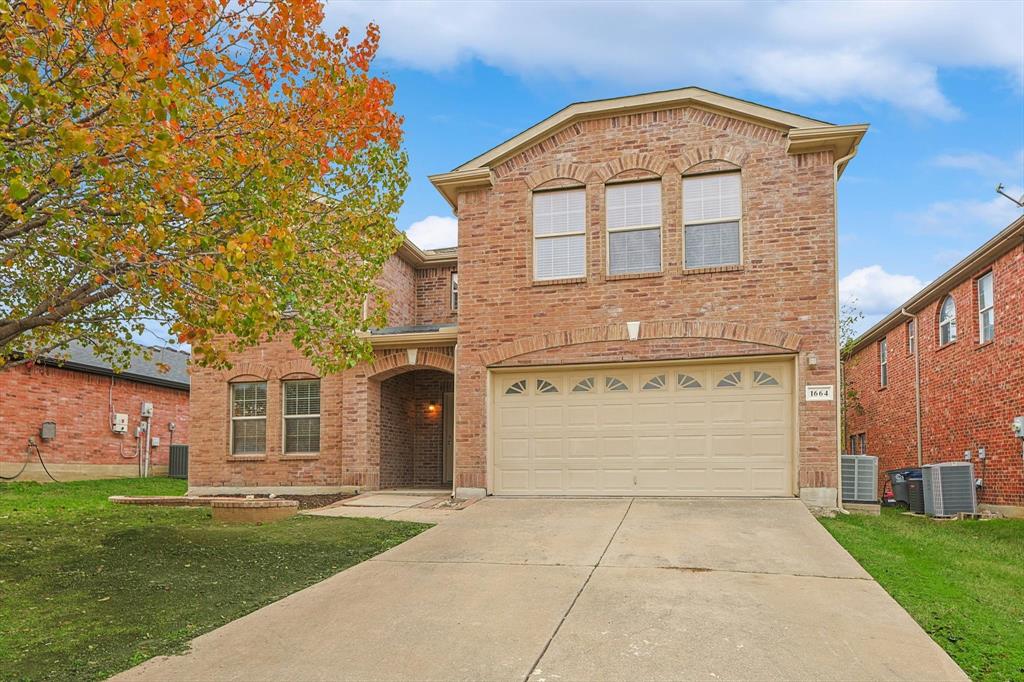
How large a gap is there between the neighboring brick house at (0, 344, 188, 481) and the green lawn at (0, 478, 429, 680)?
817 cm

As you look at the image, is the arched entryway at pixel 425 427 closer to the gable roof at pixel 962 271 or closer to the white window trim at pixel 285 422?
the white window trim at pixel 285 422

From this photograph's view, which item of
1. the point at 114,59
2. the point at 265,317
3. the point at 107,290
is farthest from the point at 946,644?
the point at 107,290

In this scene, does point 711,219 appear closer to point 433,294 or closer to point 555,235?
point 555,235

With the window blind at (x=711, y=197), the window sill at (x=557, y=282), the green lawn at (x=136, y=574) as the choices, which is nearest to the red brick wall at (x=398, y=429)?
the green lawn at (x=136, y=574)

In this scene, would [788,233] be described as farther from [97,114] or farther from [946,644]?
[97,114]

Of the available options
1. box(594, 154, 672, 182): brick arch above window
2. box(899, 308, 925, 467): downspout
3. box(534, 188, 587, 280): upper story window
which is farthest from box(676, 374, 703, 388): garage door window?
box(899, 308, 925, 467): downspout

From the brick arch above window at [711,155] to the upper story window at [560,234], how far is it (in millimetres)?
1740

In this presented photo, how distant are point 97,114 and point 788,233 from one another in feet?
32.9

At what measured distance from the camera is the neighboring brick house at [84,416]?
21.0 m

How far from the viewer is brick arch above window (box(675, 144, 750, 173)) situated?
43.1ft

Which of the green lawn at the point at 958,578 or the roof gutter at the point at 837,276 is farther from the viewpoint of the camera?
the roof gutter at the point at 837,276

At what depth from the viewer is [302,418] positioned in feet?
54.8

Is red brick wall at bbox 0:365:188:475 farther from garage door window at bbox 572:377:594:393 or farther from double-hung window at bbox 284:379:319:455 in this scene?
garage door window at bbox 572:377:594:393

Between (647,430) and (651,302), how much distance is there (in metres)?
2.13
